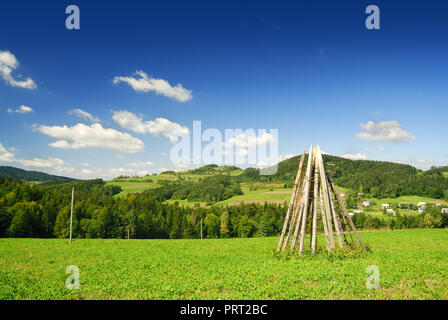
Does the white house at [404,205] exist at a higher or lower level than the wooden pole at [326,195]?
lower

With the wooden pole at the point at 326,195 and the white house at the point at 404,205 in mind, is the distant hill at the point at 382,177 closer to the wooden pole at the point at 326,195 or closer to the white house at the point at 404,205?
the white house at the point at 404,205

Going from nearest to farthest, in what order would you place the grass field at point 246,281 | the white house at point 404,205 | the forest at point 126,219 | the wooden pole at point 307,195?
the grass field at point 246,281 → the wooden pole at point 307,195 → the forest at point 126,219 → the white house at point 404,205

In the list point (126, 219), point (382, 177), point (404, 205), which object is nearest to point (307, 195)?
point (126, 219)

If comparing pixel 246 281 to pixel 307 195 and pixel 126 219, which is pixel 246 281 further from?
pixel 126 219

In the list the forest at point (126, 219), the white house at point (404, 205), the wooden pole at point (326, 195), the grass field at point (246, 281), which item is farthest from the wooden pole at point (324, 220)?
the white house at point (404, 205)

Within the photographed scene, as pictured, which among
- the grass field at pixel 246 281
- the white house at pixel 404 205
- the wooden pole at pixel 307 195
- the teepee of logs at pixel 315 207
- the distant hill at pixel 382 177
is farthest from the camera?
the distant hill at pixel 382 177

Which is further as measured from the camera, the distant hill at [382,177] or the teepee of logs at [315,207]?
the distant hill at [382,177]

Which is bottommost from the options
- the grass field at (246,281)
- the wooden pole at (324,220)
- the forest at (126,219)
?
the forest at (126,219)

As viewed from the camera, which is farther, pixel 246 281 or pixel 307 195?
pixel 307 195

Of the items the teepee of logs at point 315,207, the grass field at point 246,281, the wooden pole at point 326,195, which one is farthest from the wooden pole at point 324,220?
the grass field at point 246,281
